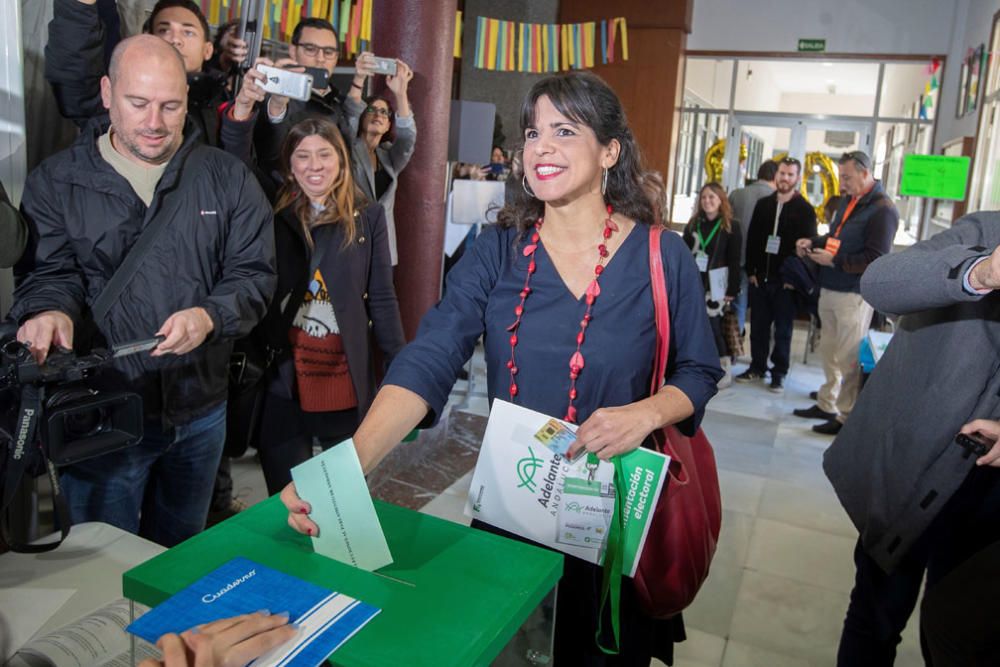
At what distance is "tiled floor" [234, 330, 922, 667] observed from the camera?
8.45 ft

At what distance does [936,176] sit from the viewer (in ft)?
19.6

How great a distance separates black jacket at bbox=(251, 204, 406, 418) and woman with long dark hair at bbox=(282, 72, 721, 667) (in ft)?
3.13

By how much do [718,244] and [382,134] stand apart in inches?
118

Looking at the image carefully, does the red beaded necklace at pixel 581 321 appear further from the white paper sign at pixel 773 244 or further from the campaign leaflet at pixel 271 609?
the white paper sign at pixel 773 244

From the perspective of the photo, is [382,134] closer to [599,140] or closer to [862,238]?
[599,140]

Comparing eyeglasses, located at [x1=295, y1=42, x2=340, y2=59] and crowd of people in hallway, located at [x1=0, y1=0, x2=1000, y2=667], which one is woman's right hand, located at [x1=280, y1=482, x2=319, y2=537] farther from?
eyeglasses, located at [x1=295, y1=42, x2=340, y2=59]

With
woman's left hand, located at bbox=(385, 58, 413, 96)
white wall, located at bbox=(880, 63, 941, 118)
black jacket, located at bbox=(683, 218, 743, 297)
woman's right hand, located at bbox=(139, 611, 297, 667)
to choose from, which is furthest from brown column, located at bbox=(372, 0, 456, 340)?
white wall, located at bbox=(880, 63, 941, 118)

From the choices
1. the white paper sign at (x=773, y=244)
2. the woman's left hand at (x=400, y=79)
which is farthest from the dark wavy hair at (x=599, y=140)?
the white paper sign at (x=773, y=244)

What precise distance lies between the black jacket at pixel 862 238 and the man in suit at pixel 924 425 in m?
3.31

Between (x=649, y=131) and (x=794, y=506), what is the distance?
243 inches

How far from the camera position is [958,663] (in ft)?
3.79

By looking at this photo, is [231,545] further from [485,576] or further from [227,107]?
[227,107]

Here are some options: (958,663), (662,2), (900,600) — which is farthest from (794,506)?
(662,2)

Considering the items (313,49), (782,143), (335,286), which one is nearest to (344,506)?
(335,286)
